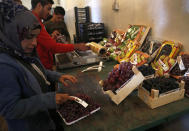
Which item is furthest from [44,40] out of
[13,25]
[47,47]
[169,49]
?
[169,49]

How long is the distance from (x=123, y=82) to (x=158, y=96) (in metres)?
0.25

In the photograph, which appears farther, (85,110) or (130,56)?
(130,56)

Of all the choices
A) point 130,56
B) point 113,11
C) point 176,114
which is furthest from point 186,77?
point 113,11

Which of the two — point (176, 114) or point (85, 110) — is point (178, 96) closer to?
point (176, 114)

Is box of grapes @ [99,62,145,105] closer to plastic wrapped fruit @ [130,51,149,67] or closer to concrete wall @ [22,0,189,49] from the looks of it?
plastic wrapped fruit @ [130,51,149,67]

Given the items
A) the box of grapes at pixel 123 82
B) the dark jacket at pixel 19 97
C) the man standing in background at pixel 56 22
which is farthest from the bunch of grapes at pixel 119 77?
the man standing in background at pixel 56 22

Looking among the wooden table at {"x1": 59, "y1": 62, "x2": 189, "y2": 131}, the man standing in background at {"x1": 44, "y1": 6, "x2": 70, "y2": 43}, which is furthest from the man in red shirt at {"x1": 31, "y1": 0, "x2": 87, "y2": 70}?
the man standing in background at {"x1": 44, "y1": 6, "x2": 70, "y2": 43}

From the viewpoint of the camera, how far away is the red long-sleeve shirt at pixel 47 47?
160 cm

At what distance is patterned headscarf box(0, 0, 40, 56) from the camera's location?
0.74 m

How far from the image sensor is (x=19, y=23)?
0.76 meters

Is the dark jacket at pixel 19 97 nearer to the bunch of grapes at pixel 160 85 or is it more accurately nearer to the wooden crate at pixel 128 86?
the wooden crate at pixel 128 86

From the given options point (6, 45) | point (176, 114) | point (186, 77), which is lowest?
point (176, 114)

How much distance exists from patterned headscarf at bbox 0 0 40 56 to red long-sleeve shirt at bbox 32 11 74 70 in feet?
2.61

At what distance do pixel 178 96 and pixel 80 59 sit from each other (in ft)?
3.87
